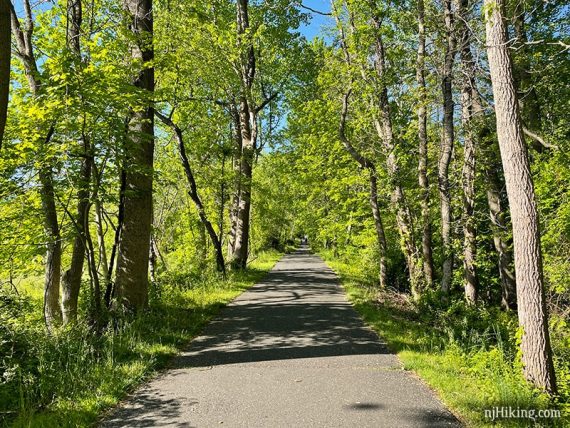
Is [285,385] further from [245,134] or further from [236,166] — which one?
[245,134]

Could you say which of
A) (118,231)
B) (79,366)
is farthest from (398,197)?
(79,366)

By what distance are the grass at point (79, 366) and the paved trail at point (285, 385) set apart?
0.95ft

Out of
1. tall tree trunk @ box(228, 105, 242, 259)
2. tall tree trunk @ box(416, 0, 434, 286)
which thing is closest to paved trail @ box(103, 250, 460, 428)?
tall tree trunk @ box(416, 0, 434, 286)

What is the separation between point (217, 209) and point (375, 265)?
26.6ft

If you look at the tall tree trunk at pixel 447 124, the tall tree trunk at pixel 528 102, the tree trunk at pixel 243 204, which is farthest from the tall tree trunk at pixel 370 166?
the tree trunk at pixel 243 204

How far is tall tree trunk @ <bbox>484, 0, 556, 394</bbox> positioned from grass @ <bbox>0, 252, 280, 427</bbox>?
4857mm

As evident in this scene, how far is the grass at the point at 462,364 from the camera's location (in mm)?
4395

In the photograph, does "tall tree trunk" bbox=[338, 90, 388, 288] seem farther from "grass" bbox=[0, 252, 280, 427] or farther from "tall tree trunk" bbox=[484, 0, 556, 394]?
"tall tree trunk" bbox=[484, 0, 556, 394]

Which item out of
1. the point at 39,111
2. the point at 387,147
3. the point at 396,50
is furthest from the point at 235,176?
the point at 39,111

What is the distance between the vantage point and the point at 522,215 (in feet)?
16.8

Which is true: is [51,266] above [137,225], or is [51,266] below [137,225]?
below

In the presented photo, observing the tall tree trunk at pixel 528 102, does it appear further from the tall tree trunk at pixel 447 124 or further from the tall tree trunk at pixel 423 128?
the tall tree trunk at pixel 423 128

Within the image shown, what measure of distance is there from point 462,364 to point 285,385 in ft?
8.57

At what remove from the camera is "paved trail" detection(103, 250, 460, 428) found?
4.25m
